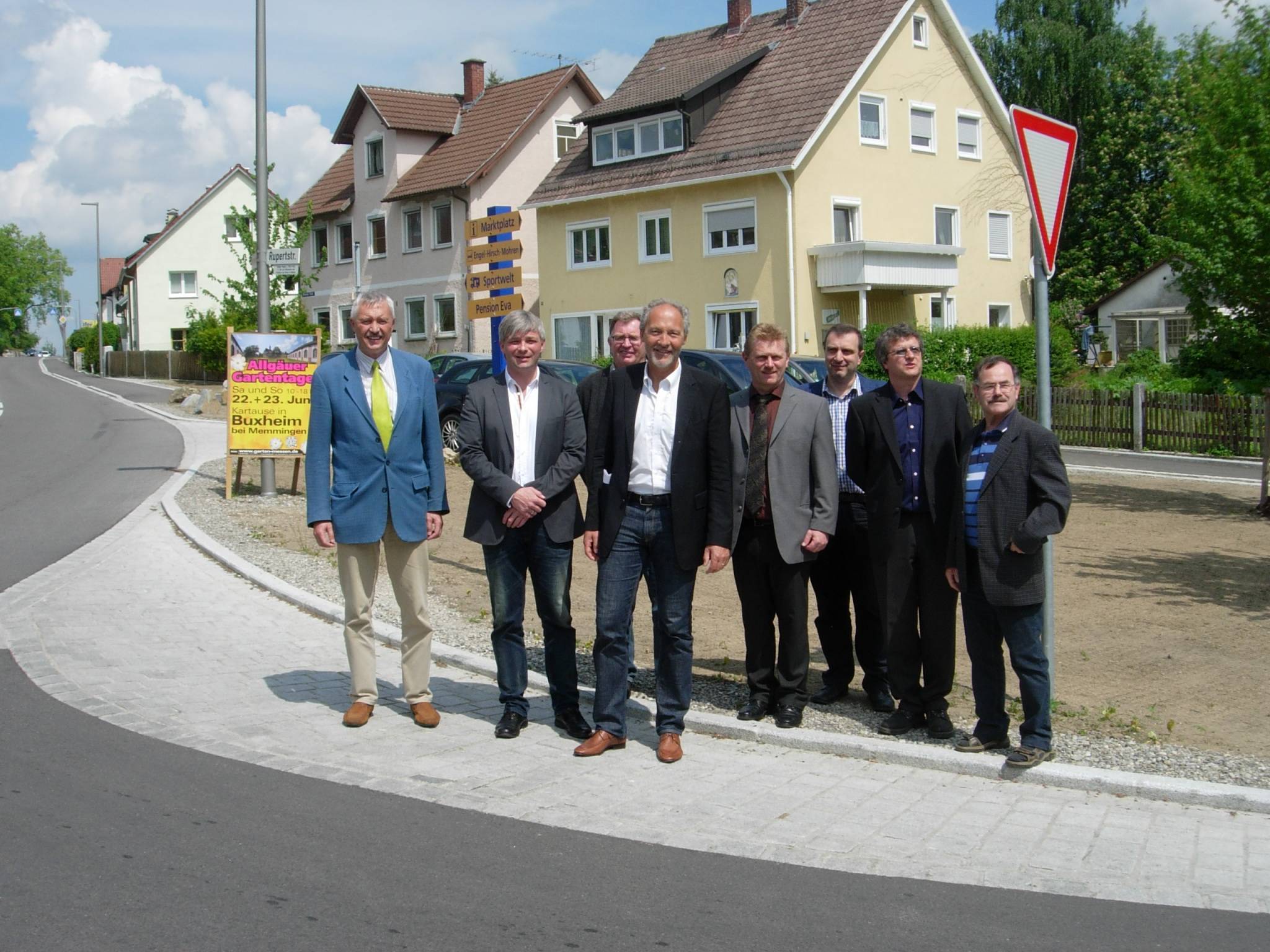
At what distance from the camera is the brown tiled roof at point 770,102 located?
34.8 meters

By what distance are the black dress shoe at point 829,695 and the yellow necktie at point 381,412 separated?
2.68m

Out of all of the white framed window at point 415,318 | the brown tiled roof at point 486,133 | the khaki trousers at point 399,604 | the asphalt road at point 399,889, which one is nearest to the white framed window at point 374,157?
the brown tiled roof at point 486,133

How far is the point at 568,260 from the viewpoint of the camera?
4047 centimetres

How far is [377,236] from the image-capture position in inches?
1928

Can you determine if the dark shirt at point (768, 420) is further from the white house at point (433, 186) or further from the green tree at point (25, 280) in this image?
the green tree at point (25, 280)

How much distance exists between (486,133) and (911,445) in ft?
136

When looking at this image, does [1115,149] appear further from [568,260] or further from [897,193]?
[568,260]

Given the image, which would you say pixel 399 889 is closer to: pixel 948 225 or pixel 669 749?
pixel 669 749

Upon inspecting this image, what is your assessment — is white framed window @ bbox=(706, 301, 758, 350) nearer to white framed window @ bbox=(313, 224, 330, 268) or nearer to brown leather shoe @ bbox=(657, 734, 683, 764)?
white framed window @ bbox=(313, 224, 330, 268)

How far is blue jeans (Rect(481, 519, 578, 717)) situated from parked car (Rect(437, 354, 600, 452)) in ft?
45.4

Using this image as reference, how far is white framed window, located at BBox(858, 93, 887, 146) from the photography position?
36.2m

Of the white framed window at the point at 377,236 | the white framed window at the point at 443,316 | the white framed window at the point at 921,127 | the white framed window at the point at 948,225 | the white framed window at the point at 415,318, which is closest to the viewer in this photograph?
the white framed window at the point at 921,127

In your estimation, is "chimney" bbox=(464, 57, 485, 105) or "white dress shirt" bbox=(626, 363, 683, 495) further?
"chimney" bbox=(464, 57, 485, 105)

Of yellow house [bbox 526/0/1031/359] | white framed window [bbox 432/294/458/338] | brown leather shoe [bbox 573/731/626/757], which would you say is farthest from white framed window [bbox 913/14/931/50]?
brown leather shoe [bbox 573/731/626/757]
